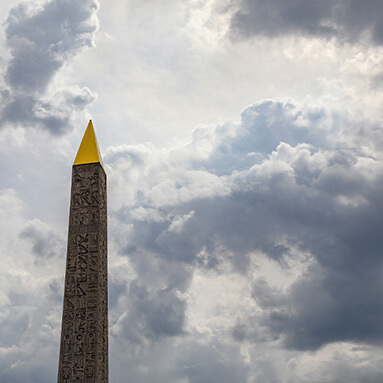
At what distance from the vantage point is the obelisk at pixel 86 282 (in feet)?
83.3

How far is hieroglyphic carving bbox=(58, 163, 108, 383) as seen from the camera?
999 inches

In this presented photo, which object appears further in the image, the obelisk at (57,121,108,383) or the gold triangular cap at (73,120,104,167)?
the gold triangular cap at (73,120,104,167)

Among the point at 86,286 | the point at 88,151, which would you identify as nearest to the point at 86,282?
the point at 86,286

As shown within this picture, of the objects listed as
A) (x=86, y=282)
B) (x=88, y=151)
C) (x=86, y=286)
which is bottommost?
(x=86, y=286)

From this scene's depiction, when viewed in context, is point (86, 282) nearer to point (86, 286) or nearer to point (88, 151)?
point (86, 286)

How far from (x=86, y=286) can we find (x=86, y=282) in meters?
0.17

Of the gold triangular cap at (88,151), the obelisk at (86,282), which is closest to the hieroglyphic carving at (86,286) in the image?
the obelisk at (86,282)

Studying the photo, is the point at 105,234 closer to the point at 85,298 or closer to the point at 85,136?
the point at 85,298

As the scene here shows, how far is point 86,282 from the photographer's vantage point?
26.4m

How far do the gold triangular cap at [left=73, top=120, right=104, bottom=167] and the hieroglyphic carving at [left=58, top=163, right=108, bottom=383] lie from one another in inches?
14.1

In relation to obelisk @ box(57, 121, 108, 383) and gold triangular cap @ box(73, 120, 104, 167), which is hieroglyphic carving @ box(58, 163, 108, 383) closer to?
obelisk @ box(57, 121, 108, 383)

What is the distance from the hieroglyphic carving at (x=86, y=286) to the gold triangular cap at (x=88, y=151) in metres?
0.36

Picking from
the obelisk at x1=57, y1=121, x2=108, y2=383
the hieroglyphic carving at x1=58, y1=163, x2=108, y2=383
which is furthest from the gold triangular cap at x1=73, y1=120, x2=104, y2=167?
the hieroglyphic carving at x1=58, y1=163, x2=108, y2=383

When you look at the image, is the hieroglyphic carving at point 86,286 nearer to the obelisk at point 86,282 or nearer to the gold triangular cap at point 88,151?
the obelisk at point 86,282
